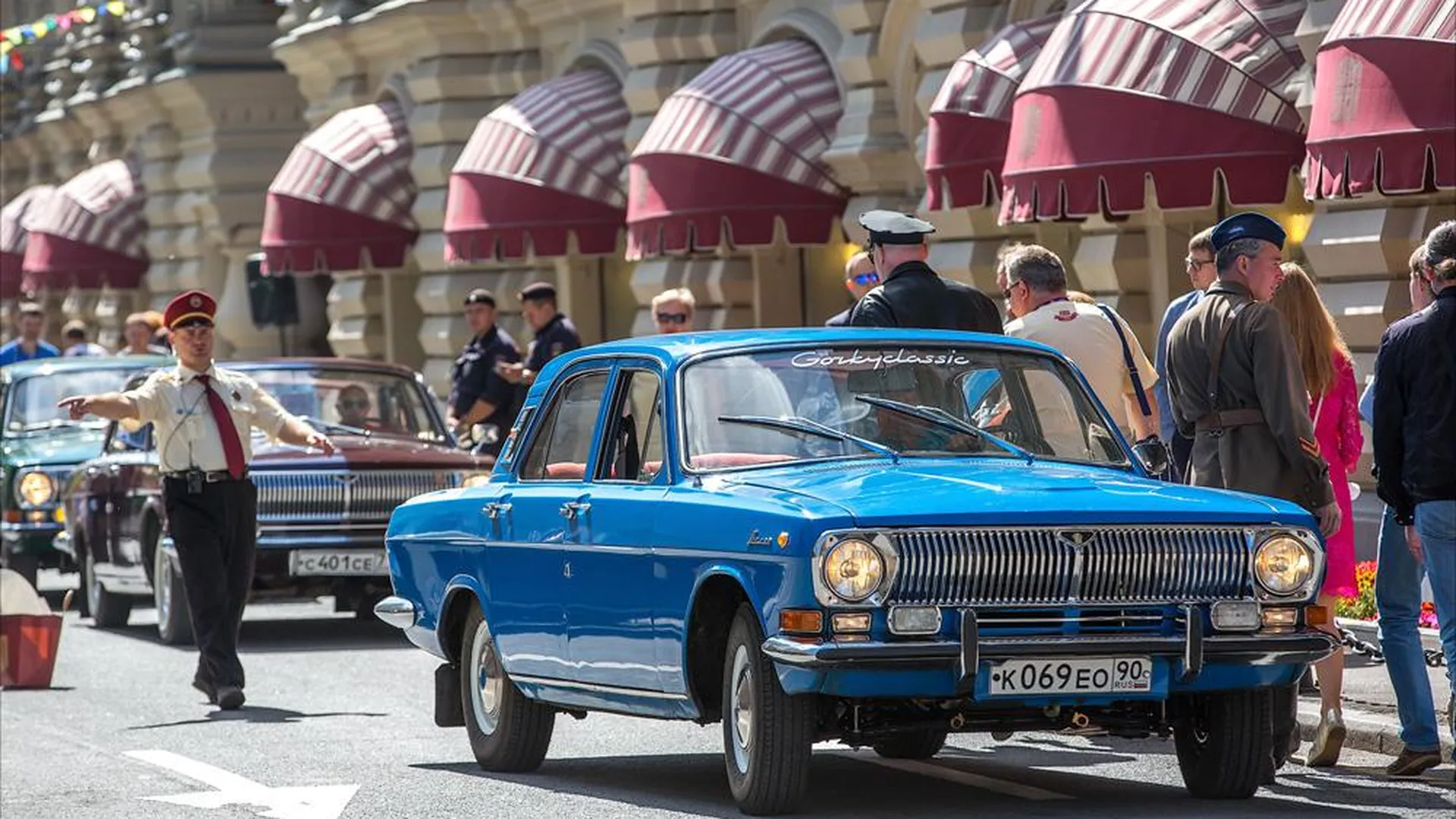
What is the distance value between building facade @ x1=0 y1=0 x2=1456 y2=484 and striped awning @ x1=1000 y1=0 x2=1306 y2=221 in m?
0.02

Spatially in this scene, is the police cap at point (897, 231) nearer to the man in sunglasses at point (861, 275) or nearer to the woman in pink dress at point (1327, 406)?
the woman in pink dress at point (1327, 406)

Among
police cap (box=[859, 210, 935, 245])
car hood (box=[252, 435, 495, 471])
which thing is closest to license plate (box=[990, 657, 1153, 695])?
police cap (box=[859, 210, 935, 245])

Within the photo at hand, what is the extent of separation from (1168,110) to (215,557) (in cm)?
596

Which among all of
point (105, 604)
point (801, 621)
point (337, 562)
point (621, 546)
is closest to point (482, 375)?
point (105, 604)

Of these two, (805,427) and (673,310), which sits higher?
(673,310)

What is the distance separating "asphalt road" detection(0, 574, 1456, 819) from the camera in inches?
375

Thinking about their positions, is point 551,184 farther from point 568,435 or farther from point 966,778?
point 966,778

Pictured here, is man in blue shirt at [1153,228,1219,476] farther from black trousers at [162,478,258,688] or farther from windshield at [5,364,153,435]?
windshield at [5,364,153,435]

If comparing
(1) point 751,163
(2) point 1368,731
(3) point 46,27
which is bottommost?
(2) point 1368,731

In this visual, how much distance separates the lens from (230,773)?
11.1 meters

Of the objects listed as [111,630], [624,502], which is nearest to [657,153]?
[111,630]

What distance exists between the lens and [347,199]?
106 feet

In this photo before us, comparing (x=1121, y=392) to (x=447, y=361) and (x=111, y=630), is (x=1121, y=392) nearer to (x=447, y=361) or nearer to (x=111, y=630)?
(x=111, y=630)

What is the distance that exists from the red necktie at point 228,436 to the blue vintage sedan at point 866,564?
3.51m
